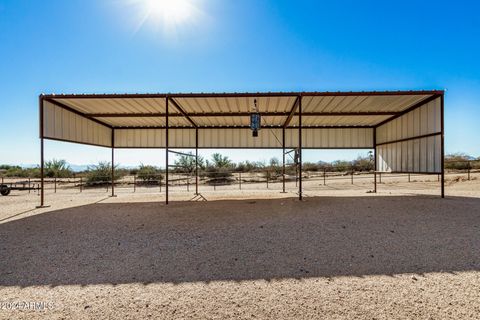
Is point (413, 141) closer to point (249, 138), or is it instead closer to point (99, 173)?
point (249, 138)

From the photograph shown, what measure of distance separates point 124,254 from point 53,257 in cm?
118

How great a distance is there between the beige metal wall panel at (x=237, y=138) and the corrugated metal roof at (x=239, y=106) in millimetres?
948

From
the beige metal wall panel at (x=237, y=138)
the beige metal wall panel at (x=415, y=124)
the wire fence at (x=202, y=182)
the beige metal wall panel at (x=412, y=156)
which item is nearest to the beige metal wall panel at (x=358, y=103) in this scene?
the beige metal wall panel at (x=415, y=124)

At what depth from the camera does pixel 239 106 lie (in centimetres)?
987

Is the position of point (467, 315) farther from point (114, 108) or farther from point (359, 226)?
point (114, 108)

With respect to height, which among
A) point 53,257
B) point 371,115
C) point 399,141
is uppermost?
point 371,115

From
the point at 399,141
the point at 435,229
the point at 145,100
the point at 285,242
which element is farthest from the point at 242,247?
the point at 399,141

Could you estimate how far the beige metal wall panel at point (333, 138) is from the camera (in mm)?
13609

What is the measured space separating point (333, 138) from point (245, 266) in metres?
11.8

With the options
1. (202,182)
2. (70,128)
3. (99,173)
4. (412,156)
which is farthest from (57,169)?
(412,156)

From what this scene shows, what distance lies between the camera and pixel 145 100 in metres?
8.91

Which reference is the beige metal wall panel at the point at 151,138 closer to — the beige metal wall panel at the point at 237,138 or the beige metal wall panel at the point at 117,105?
the beige metal wall panel at the point at 237,138

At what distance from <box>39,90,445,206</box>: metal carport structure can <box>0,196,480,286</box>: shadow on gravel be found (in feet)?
9.27

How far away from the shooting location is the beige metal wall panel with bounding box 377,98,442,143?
8.89 meters
